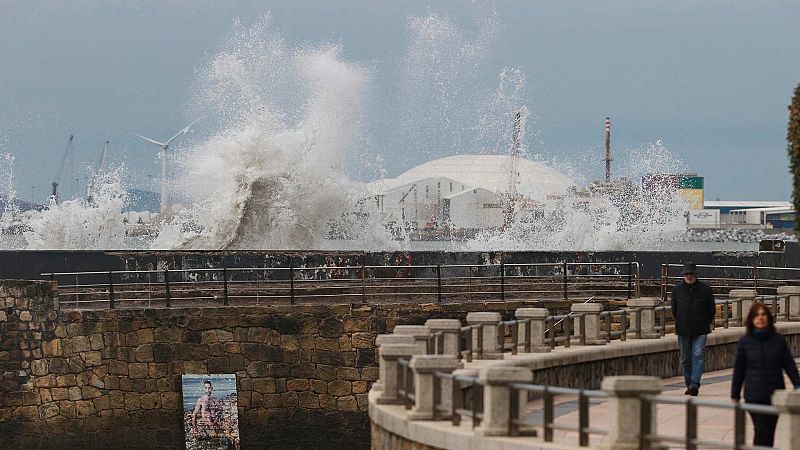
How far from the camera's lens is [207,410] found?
2842 cm

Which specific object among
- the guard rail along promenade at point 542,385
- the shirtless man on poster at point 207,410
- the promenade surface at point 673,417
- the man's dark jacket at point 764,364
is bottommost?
the shirtless man on poster at point 207,410

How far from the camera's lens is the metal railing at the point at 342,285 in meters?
30.6

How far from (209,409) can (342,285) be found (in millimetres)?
4550

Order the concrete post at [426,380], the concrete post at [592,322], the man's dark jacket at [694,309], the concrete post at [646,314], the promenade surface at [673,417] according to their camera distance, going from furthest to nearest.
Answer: the concrete post at [646,314] → the concrete post at [592,322] → the man's dark jacket at [694,309] → the promenade surface at [673,417] → the concrete post at [426,380]

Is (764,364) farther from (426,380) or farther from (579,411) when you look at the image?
(426,380)

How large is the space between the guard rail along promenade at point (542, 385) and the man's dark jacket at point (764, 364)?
0.42 meters

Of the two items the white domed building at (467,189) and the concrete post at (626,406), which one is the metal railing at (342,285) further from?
the white domed building at (467,189)

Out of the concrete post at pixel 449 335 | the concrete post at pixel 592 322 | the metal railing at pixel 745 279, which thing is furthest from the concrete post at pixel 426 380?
the metal railing at pixel 745 279

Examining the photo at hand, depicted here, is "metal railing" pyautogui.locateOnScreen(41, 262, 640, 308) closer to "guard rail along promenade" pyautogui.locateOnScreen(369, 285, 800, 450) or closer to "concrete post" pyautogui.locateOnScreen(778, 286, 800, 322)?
"concrete post" pyautogui.locateOnScreen(778, 286, 800, 322)

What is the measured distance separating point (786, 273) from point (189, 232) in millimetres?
22399

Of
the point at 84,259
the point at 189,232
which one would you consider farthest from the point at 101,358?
the point at 189,232

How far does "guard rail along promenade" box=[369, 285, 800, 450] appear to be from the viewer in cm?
1270

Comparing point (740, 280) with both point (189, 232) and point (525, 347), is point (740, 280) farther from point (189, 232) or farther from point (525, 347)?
point (189, 232)

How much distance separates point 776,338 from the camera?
14.1m
